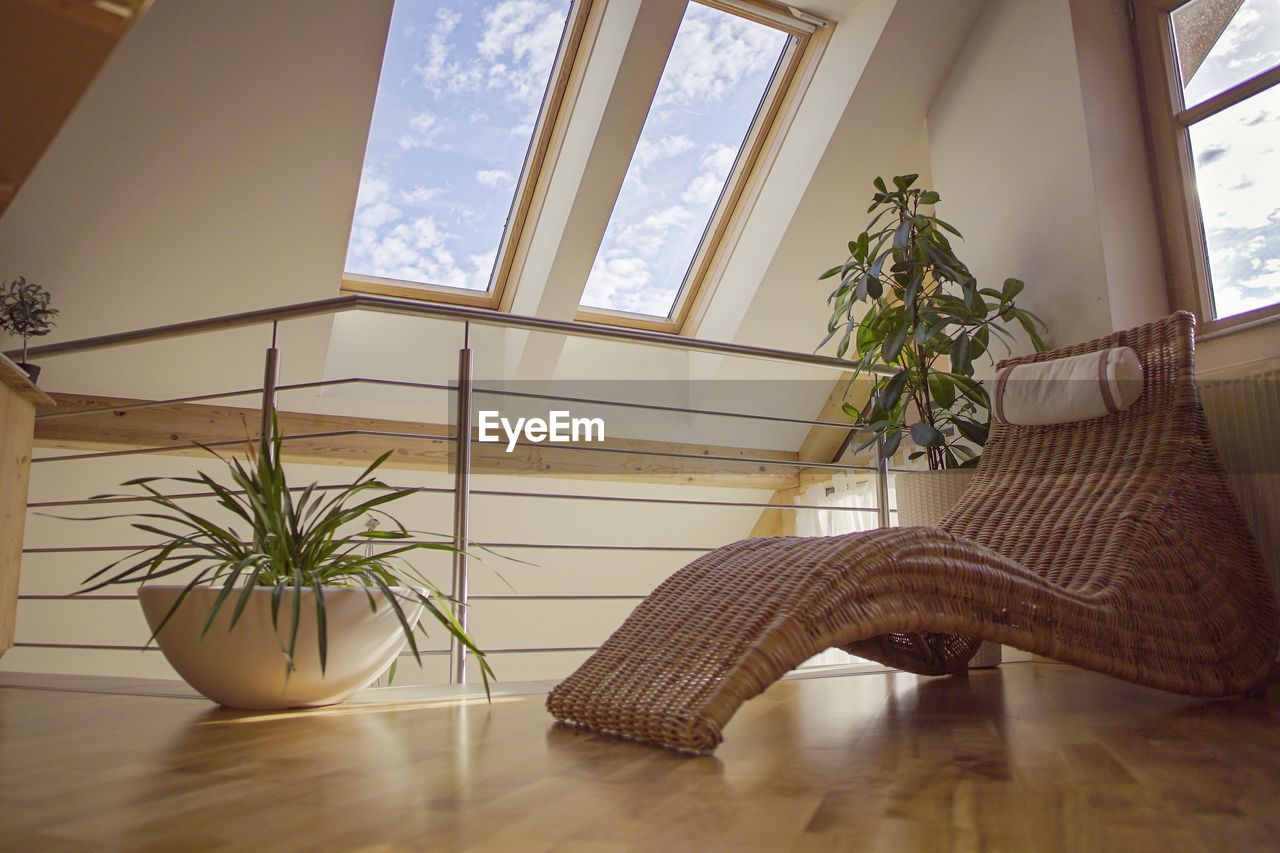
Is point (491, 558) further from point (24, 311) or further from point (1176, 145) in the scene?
point (1176, 145)

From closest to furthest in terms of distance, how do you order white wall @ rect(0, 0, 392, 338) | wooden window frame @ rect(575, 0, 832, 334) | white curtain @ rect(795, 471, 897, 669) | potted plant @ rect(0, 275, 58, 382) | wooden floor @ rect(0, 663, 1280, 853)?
wooden floor @ rect(0, 663, 1280, 853)
white wall @ rect(0, 0, 392, 338)
potted plant @ rect(0, 275, 58, 382)
wooden window frame @ rect(575, 0, 832, 334)
white curtain @ rect(795, 471, 897, 669)

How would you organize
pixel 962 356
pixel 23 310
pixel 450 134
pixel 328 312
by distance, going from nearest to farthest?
1. pixel 328 312
2. pixel 962 356
3. pixel 23 310
4. pixel 450 134

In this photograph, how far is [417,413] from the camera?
452 cm

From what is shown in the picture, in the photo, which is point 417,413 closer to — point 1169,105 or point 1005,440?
point 1005,440

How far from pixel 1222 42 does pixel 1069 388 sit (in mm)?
1349

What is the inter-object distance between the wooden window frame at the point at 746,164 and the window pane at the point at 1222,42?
4.65 ft

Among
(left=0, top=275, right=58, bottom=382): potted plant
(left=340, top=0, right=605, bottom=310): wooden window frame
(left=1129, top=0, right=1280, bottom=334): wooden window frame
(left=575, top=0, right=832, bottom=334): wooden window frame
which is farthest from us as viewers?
(left=575, top=0, right=832, bottom=334): wooden window frame

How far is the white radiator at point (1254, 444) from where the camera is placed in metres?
2.22

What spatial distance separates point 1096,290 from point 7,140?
2776mm

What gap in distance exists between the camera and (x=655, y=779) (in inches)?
47.3

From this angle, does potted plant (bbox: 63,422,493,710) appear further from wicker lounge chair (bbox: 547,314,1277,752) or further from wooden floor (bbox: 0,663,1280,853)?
wicker lounge chair (bbox: 547,314,1277,752)

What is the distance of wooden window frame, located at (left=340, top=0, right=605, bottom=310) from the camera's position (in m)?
3.85

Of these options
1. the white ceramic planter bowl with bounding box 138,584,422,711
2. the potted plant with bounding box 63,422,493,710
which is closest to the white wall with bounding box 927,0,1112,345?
the potted plant with bounding box 63,422,493,710

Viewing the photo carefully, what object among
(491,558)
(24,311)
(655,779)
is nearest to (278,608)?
(655,779)
